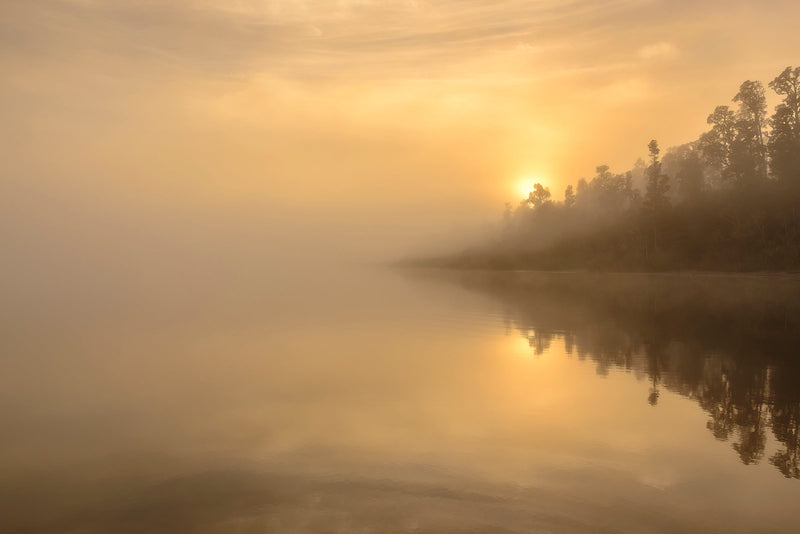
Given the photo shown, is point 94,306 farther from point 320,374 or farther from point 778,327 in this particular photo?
point 778,327

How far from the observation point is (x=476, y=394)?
24.0m

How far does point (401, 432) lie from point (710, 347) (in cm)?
2609

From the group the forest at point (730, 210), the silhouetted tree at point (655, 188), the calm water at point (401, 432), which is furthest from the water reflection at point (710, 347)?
the silhouetted tree at point (655, 188)

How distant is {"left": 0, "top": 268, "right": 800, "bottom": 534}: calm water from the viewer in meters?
12.9

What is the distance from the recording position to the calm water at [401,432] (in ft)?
42.4

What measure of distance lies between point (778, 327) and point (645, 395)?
92.3ft

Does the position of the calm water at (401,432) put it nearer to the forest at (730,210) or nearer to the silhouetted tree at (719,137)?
the forest at (730,210)

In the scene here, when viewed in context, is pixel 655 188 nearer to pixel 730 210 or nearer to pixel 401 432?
pixel 730 210

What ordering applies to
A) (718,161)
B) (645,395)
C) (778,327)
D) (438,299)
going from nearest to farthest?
(645,395) → (778,327) → (438,299) → (718,161)

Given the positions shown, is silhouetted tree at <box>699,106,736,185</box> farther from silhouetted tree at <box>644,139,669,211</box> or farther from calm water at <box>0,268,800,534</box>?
calm water at <box>0,268,800,534</box>

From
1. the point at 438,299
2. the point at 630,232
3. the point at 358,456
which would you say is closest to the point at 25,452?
the point at 358,456

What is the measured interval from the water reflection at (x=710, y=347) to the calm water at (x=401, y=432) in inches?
7.4

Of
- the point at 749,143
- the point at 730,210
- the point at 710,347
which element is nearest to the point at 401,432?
the point at 710,347

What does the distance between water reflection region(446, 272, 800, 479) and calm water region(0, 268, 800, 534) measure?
0.62ft
